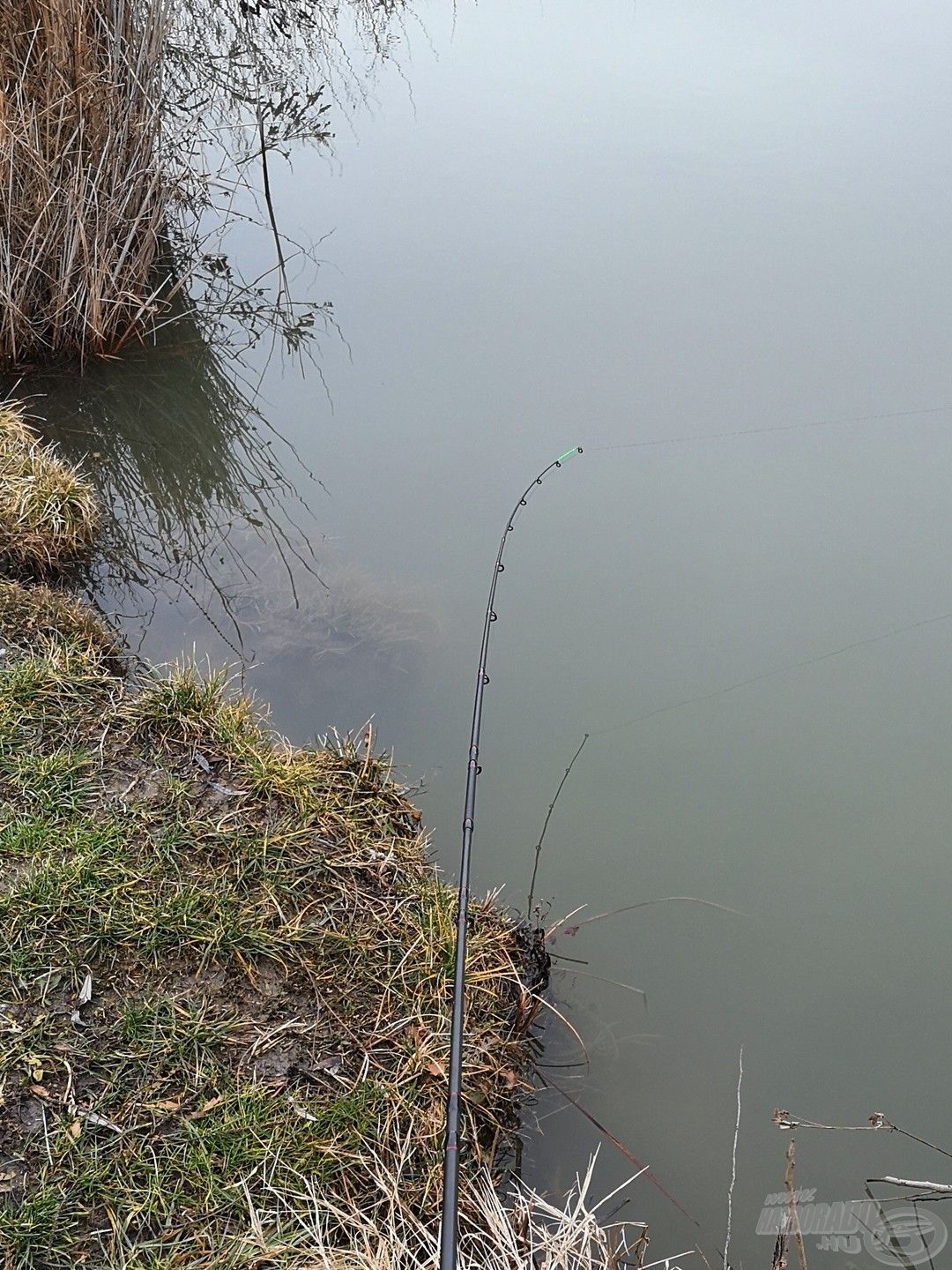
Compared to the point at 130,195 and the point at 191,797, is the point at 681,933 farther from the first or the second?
the point at 130,195

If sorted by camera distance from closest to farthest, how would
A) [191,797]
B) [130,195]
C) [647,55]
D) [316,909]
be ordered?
[316,909]
[191,797]
[130,195]
[647,55]

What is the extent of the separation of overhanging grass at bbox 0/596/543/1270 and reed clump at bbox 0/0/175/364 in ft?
6.35

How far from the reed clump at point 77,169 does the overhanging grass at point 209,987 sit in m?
1.93

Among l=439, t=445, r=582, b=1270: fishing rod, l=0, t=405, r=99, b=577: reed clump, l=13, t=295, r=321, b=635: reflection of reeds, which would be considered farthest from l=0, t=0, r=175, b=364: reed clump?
l=439, t=445, r=582, b=1270: fishing rod

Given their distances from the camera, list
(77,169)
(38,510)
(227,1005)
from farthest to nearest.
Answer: (77,169) → (38,510) → (227,1005)

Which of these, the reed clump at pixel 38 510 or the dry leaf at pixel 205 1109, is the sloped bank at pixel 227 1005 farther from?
the reed clump at pixel 38 510

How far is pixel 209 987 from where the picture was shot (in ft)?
7.02

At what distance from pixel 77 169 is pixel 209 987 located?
10.5 ft

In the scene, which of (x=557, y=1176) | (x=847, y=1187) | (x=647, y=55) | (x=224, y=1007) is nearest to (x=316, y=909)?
(x=224, y=1007)

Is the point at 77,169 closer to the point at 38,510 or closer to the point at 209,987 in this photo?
the point at 38,510

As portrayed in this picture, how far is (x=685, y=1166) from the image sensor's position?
2.14m

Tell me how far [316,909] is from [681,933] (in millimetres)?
911

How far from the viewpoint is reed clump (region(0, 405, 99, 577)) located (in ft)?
10.9

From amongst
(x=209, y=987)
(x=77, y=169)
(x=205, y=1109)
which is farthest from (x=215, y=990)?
(x=77, y=169)
